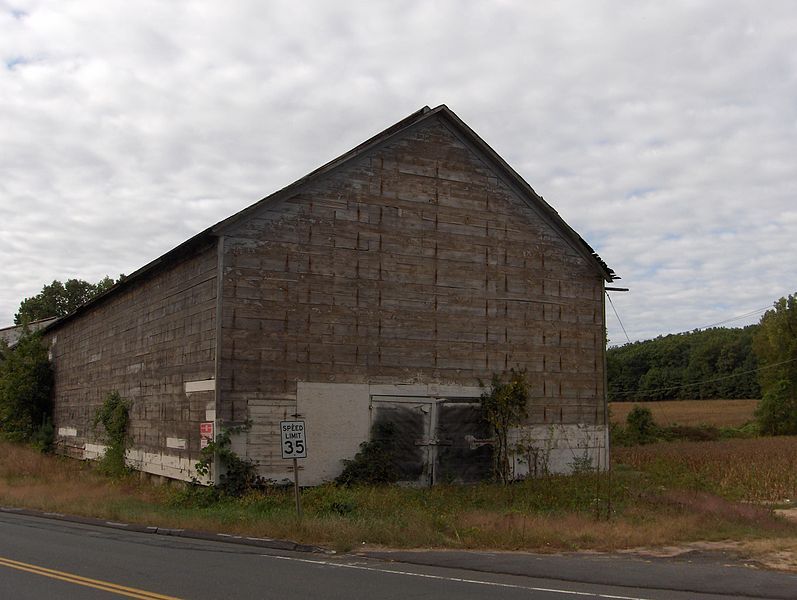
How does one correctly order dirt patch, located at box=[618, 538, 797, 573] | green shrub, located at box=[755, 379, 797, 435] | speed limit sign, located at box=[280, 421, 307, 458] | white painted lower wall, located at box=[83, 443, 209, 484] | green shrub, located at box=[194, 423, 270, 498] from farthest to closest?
green shrub, located at box=[755, 379, 797, 435] → white painted lower wall, located at box=[83, 443, 209, 484] → green shrub, located at box=[194, 423, 270, 498] → speed limit sign, located at box=[280, 421, 307, 458] → dirt patch, located at box=[618, 538, 797, 573]

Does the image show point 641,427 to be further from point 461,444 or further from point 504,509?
point 504,509

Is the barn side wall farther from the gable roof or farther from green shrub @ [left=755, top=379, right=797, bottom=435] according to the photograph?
green shrub @ [left=755, top=379, right=797, bottom=435]

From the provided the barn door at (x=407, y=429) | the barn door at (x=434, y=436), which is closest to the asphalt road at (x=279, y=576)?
the barn door at (x=407, y=429)

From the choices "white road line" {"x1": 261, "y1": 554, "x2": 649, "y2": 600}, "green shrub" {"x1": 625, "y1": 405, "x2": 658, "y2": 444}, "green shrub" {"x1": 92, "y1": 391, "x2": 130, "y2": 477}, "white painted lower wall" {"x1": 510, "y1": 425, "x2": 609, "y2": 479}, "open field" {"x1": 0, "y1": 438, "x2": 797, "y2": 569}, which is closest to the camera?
"white road line" {"x1": 261, "y1": 554, "x2": 649, "y2": 600}

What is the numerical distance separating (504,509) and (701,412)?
212 feet

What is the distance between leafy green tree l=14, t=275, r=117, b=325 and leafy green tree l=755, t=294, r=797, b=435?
62.3 m

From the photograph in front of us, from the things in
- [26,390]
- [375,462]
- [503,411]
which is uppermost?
[26,390]

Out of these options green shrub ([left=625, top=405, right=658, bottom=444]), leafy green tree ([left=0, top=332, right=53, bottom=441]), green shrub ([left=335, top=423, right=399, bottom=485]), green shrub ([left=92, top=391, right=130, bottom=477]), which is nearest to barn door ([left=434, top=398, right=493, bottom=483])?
green shrub ([left=335, top=423, right=399, bottom=485])

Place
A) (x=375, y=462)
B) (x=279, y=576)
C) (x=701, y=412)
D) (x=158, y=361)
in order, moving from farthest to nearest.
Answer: (x=701, y=412) < (x=158, y=361) < (x=375, y=462) < (x=279, y=576)

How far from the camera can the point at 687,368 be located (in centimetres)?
10019

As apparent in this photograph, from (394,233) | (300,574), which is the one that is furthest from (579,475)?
(300,574)

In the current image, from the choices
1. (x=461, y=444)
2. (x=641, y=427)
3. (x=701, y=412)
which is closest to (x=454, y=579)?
(x=461, y=444)

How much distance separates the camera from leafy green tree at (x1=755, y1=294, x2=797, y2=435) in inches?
2286

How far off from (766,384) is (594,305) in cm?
4279
